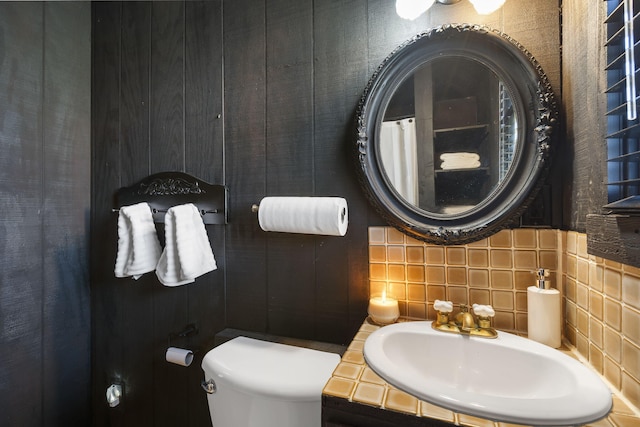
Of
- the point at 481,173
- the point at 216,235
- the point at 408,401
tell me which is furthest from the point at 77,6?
the point at 408,401

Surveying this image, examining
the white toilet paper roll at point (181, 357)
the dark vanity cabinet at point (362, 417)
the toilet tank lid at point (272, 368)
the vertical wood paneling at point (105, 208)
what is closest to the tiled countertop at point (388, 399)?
the dark vanity cabinet at point (362, 417)

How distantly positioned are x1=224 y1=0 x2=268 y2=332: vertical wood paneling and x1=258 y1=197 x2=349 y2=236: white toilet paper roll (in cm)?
17

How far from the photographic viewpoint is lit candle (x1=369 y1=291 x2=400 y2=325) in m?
0.80

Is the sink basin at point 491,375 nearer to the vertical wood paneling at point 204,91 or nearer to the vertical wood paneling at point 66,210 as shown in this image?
the vertical wood paneling at point 204,91

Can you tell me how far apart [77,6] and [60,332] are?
143 centimetres

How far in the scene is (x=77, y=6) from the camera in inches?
49.3

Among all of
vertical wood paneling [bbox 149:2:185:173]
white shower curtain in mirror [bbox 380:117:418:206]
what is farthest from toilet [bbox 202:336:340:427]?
vertical wood paneling [bbox 149:2:185:173]

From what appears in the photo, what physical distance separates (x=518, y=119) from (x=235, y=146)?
0.91 metres

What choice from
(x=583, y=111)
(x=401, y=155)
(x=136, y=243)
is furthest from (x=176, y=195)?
(x=583, y=111)

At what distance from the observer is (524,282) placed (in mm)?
768

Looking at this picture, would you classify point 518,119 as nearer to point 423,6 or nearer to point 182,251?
point 423,6

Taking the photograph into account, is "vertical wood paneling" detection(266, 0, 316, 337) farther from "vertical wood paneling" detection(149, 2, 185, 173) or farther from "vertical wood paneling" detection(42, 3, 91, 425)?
"vertical wood paneling" detection(42, 3, 91, 425)

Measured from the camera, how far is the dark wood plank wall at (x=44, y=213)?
1024 millimetres

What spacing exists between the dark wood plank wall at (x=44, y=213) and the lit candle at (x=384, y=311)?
1.30m
